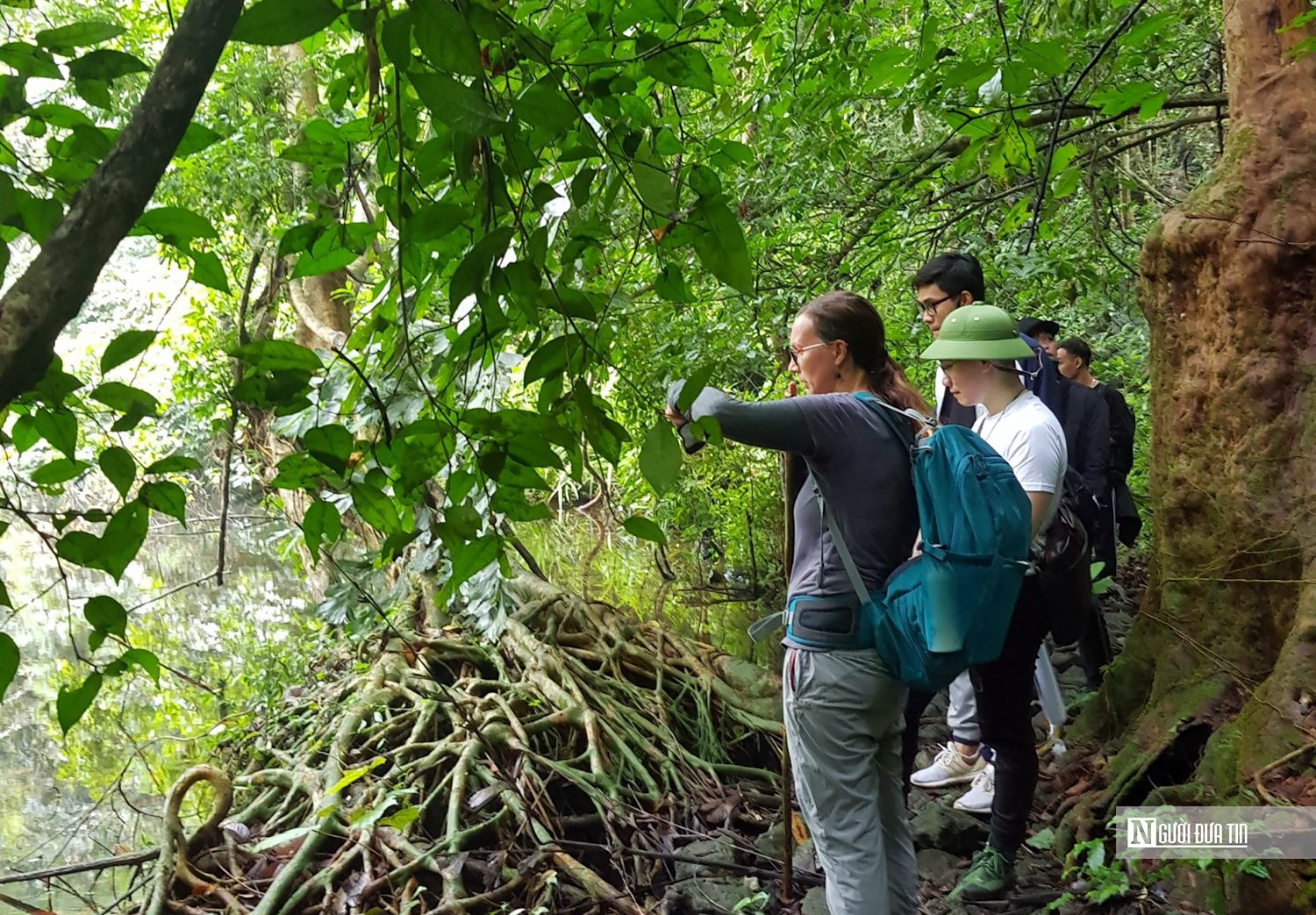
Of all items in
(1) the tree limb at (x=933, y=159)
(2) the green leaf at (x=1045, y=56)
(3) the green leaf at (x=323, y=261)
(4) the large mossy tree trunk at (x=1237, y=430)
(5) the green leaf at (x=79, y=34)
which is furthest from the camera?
(1) the tree limb at (x=933, y=159)

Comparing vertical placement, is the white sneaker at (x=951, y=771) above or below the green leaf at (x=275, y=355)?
below

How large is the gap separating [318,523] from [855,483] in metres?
1.09

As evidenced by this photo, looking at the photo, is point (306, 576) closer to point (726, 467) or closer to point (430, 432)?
point (726, 467)

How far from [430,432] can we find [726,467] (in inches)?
203

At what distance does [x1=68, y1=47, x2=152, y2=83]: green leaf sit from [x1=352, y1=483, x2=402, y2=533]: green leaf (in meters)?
0.43

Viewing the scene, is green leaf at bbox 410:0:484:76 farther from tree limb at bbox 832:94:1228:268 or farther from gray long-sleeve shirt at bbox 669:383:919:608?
tree limb at bbox 832:94:1228:268

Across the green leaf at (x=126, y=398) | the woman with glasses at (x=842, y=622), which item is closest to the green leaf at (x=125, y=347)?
the green leaf at (x=126, y=398)

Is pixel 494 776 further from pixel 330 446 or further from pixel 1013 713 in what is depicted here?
pixel 330 446

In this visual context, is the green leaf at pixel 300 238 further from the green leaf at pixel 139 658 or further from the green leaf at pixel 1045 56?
the green leaf at pixel 1045 56

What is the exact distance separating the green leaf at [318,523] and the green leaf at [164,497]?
0.12 metres

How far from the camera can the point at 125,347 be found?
0.82m

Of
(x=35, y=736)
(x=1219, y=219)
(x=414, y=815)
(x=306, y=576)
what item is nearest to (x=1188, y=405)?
(x=1219, y=219)

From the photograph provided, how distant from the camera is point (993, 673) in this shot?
2.35 m

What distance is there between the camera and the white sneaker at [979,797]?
2891 millimetres
